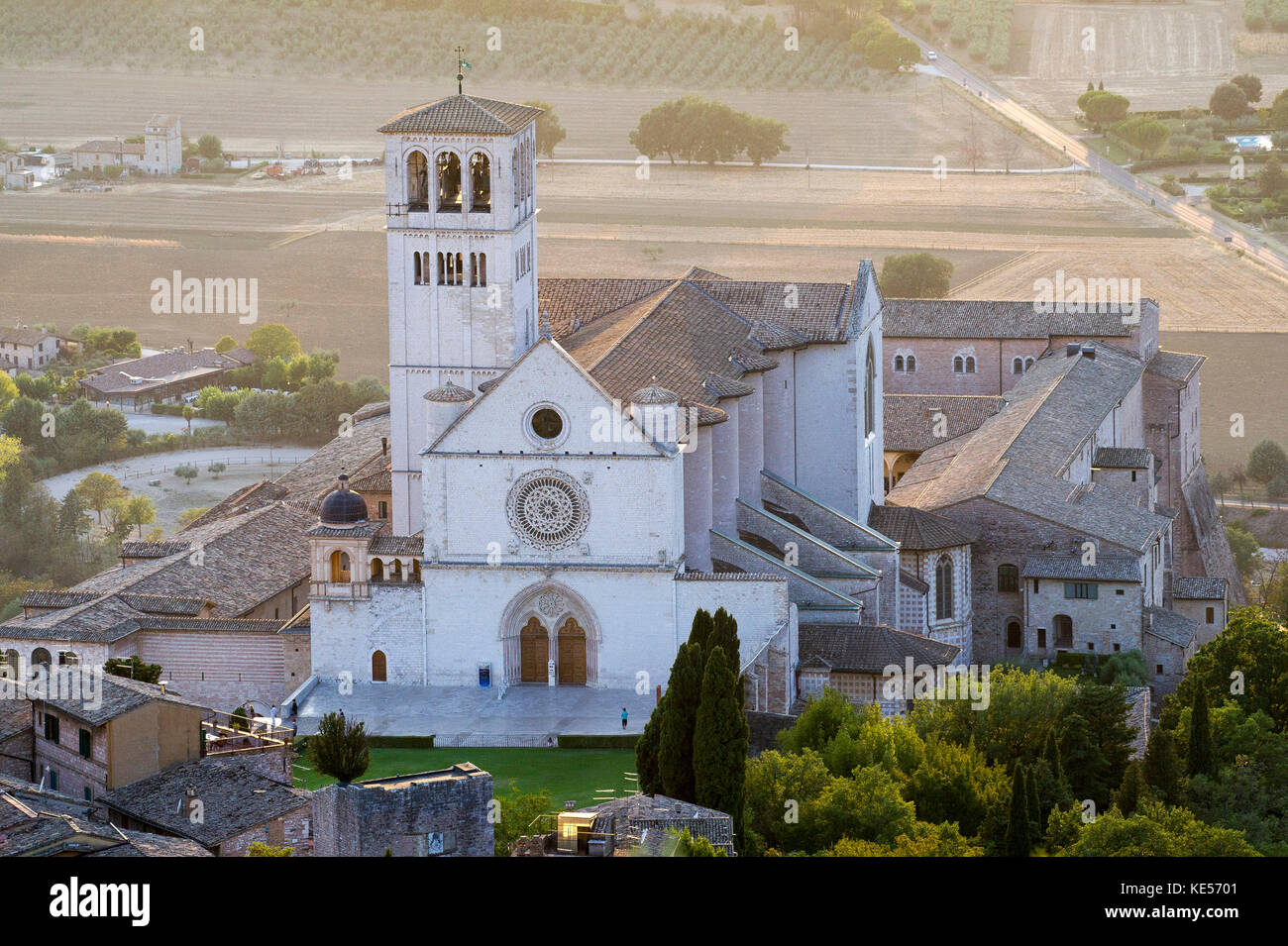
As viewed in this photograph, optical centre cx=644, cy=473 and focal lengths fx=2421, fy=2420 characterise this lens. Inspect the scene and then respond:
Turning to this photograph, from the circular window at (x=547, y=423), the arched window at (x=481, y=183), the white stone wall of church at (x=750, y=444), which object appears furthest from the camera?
the white stone wall of church at (x=750, y=444)

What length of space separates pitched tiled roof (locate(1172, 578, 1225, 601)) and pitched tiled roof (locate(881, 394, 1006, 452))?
13.1 m

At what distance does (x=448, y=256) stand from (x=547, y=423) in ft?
27.1

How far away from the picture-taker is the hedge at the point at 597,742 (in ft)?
170

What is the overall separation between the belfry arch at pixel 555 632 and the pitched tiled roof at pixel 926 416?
30.7 metres

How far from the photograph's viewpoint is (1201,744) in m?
51.3

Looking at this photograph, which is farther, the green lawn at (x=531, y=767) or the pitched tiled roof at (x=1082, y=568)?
the pitched tiled roof at (x=1082, y=568)

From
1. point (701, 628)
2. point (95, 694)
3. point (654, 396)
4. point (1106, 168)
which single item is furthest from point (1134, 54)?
point (95, 694)

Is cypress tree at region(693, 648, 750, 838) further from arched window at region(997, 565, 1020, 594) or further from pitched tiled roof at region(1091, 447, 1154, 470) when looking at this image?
pitched tiled roof at region(1091, 447, 1154, 470)

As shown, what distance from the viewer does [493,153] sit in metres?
61.0

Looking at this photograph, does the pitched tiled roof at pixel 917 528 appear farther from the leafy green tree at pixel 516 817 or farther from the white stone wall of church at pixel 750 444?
the leafy green tree at pixel 516 817

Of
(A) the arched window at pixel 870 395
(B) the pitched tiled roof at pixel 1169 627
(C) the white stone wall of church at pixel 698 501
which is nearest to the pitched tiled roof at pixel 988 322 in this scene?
(A) the arched window at pixel 870 395

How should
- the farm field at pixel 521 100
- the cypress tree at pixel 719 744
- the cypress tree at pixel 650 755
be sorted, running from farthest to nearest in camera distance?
1. the farm field at pixel 521 100
2. the cypress tree at pixel 650 755
3. the cypress tree at pixel 719 744

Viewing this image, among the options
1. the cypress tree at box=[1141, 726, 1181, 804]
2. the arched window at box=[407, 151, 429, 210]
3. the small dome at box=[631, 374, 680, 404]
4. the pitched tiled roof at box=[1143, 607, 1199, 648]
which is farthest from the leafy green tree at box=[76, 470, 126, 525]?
the cypress tree at box=[1141, 726, 1181, 804]
